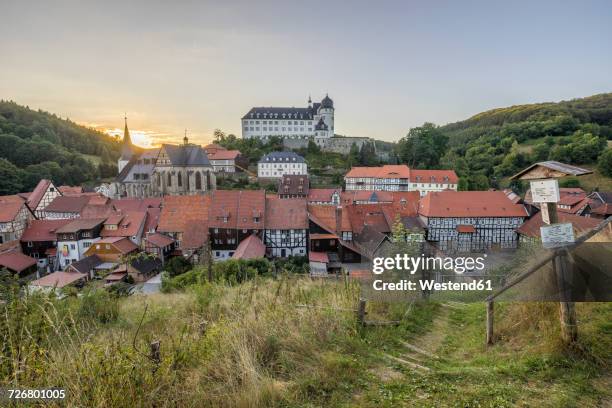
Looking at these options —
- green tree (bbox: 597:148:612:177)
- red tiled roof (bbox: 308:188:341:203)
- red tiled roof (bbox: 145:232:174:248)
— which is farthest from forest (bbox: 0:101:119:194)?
green tree (bbox: 597:148:612:177)

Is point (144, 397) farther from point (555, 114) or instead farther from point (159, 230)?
point (555, 114)

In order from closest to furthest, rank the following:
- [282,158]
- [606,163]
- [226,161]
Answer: [606,163]
[282,158]
[226,161]

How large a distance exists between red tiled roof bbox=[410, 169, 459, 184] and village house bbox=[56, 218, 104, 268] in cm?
4448

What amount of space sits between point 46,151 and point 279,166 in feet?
203

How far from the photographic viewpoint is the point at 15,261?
2870 centimetres

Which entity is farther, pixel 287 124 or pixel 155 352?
pixel 287 124

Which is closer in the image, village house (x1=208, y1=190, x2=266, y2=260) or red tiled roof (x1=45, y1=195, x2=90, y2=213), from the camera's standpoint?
village house (x1=208, y1=190, x2=266, y2=260)

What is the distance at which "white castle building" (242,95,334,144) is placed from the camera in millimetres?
84375

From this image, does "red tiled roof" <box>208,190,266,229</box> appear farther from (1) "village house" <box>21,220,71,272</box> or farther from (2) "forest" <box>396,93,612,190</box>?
(2) "forest" <box>396,93,612,190</box>

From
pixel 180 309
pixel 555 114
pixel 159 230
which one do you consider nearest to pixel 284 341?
pixel 180 309

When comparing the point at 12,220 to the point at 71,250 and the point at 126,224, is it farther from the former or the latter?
the point at 126,224

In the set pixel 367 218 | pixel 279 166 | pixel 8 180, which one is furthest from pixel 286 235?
pixel 8 180

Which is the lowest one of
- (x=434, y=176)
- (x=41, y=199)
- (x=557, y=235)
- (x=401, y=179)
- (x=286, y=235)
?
(x=286, y=235)

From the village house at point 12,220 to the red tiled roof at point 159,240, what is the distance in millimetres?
16625
